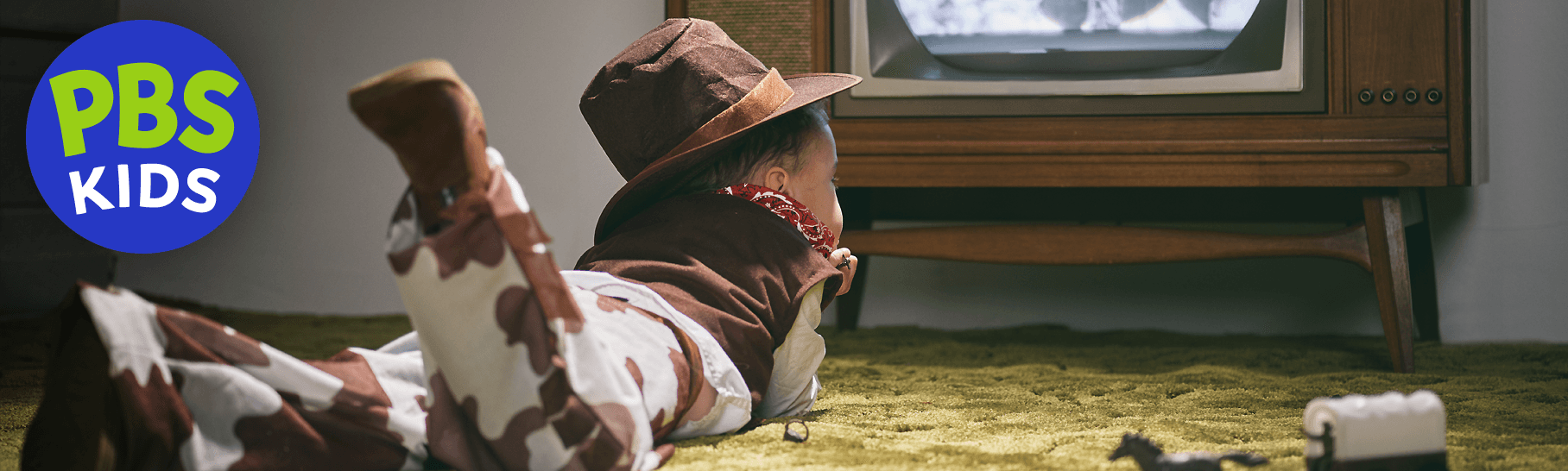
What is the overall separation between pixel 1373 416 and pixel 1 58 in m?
2.41

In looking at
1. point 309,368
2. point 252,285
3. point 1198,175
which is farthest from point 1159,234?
point 252,285

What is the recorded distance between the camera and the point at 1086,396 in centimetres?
105

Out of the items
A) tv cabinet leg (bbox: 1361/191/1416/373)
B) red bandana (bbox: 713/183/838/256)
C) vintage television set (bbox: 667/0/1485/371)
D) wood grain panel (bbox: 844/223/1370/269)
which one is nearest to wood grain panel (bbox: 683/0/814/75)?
vintage television set (bbox: 667/0/1485/371)

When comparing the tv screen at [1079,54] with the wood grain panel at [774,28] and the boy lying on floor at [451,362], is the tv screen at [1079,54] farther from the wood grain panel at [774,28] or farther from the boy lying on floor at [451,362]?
the boy lying on floor at [451,362]

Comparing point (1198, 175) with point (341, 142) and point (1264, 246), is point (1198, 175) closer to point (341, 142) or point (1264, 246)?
point (1264, 246)

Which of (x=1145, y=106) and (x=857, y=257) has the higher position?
(x=1145, y=106)

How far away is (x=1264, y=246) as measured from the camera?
130cm

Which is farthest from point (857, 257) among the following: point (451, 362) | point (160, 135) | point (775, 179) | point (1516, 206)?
point (160, 135)

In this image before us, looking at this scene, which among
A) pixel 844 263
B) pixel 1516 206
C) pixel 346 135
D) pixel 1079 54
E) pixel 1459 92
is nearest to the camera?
pixel 844 263

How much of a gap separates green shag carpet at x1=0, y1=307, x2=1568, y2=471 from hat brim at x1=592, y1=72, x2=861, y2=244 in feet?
0.77

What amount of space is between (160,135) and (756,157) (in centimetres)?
180

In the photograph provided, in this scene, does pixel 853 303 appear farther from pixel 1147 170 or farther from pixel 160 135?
pixel 160 135

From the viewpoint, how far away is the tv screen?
4.14ft

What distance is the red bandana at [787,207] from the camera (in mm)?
883
